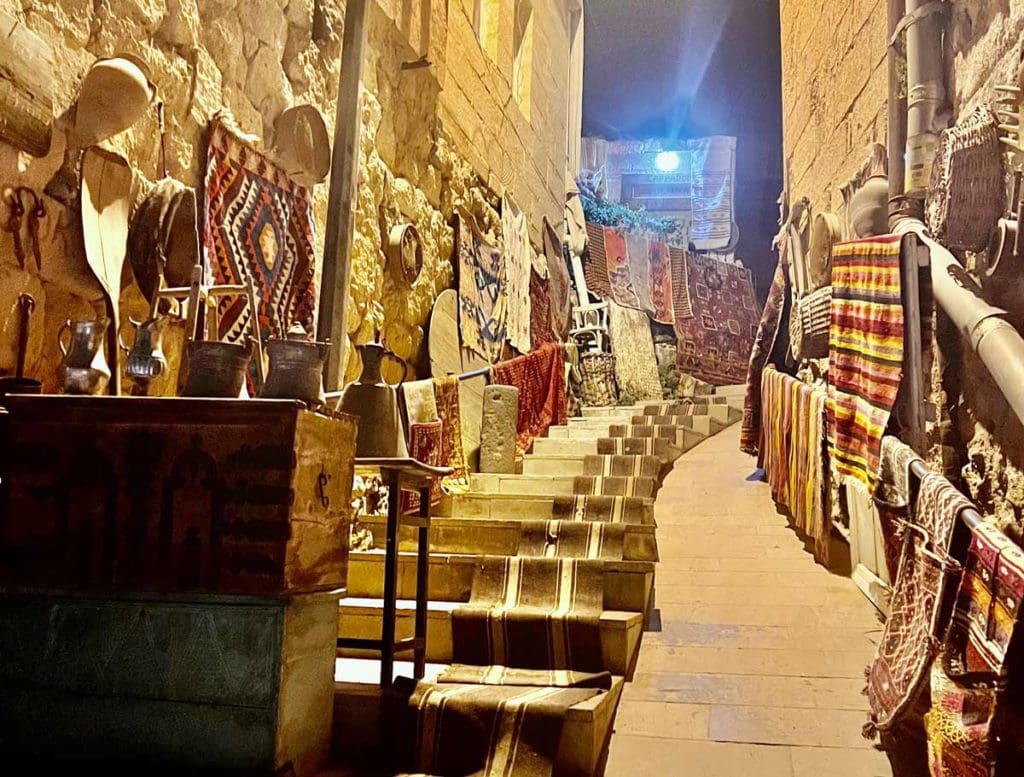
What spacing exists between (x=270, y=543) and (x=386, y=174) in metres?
3.62

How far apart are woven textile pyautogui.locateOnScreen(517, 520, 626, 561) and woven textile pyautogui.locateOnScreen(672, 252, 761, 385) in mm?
11749

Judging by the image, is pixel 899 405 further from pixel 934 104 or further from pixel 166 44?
pixel 166 44

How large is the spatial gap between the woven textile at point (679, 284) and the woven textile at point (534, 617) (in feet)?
42.1

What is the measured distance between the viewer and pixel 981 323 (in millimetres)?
2904

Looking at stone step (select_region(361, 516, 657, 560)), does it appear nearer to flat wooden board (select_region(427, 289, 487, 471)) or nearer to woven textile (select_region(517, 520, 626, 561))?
woven textile (select_region(517, 520, 626, 561))

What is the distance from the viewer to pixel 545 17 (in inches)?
395

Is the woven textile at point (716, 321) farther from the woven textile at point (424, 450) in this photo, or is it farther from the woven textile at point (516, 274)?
the woven textile at point (424, 450)

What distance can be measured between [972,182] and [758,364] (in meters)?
4.03

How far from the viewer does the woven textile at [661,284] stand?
15469 millimetres

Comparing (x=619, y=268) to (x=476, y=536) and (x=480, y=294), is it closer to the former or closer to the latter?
(x=480, y=294)

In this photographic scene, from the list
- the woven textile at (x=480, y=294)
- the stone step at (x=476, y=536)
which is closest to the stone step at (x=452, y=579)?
the stone step at (x=476, y=536)

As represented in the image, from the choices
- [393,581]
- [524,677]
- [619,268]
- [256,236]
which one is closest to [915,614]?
[524,677]

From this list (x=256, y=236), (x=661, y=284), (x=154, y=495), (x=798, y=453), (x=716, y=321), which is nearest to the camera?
(x=154, y=495)

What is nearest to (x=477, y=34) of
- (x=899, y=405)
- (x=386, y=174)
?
(x=386, y=174)
